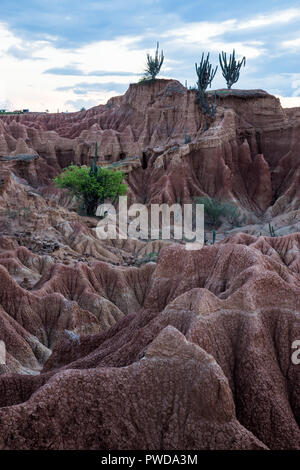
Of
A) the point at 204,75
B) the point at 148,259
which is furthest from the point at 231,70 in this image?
the point at 148,259

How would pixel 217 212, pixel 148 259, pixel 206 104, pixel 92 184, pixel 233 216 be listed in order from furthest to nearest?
pixel 206 104
pixel 233 216
pixel 217 212
pixel 92 184
pixel 148 259

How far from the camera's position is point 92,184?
156ft

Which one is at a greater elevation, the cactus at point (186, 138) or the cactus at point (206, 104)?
the cactus at point (206, 104)

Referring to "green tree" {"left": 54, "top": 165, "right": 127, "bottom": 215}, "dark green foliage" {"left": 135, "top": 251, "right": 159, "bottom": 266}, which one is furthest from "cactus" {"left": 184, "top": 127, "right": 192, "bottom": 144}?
"dark green foliage" {"left": 135, "top": 251, "right": 159, "bottom": 266}

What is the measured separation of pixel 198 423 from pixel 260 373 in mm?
2415

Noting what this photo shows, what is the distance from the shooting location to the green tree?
4784 cm

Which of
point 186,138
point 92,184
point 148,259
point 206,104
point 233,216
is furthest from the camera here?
point 206,104

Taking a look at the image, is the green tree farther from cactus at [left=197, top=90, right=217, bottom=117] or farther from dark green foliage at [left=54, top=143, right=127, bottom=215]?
cactus at [left=197, top=90, right=217, bottom=117]

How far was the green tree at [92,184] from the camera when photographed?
4784 centimetres

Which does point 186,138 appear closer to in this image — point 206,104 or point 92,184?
point 206,104

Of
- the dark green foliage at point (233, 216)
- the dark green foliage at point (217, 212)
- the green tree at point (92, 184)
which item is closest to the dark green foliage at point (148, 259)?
the green tree at point (92, 184)

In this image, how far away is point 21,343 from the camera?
1898 centimetres

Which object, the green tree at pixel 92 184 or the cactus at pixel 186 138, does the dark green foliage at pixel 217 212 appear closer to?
the cactus at pixel 186 138

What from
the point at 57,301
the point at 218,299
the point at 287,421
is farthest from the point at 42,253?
the point at 287,421
